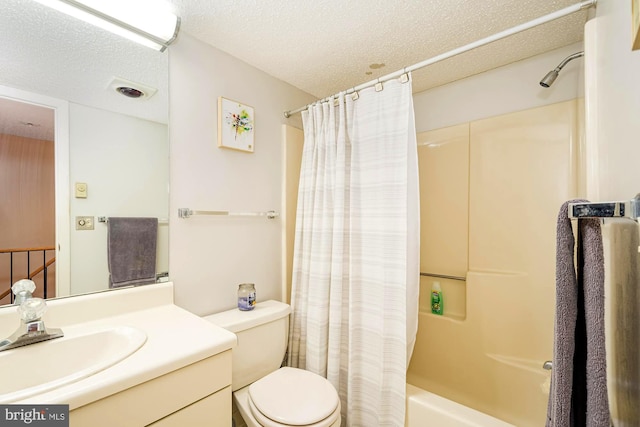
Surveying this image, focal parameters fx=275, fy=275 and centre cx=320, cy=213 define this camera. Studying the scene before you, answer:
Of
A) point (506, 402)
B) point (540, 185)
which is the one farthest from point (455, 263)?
point (506, 402)

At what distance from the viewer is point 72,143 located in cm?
110

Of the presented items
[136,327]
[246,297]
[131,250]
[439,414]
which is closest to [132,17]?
[131,250]

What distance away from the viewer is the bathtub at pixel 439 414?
3.84 ft

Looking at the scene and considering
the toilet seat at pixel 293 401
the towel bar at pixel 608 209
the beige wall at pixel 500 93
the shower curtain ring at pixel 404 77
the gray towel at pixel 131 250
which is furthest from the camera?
the beige wall at pixel 500 93

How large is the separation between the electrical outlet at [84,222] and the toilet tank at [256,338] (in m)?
0.68

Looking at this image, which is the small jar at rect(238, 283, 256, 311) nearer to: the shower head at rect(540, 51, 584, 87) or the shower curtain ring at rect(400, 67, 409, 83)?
the shower curtain ring at rect(400, 67, 409, 83)

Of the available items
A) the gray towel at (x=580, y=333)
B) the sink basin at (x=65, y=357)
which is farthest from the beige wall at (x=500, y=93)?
the sink basin at (x=65, y=357)

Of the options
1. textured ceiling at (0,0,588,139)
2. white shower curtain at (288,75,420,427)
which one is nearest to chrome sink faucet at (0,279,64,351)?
textured ceiling at (0,0,588,139)

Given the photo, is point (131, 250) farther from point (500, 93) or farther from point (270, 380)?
point (500, 93)

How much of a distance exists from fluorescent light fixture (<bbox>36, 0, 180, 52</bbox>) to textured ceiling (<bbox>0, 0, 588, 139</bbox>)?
33 millimetres

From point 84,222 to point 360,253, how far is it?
126 centimetres

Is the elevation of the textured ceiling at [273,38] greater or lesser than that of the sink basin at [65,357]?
greater

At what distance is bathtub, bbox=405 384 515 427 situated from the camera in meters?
1.17

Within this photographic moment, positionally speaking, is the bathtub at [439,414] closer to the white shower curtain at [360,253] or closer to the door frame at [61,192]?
the white shower curtain at [360,253]
